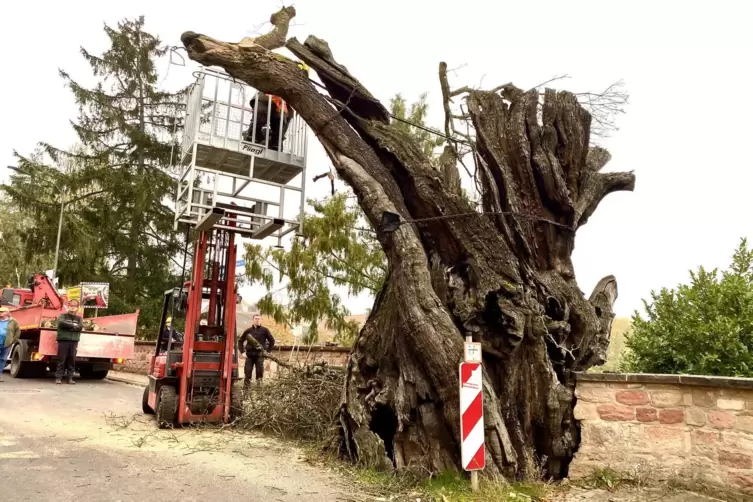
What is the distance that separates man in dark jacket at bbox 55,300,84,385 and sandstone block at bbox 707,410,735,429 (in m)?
→ 13.7

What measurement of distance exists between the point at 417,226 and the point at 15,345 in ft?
47.5

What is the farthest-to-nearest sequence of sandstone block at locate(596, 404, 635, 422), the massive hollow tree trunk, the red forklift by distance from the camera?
the red forklift, the massive hollow tree trunk, sandstone block at locate(596, 404, 635, 422)

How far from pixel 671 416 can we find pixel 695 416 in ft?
0.71

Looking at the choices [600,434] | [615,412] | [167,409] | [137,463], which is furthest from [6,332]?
[615,412]

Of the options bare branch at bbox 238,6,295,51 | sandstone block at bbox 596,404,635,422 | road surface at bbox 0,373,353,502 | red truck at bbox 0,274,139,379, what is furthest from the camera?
red truck at bbox 0,274,139,379

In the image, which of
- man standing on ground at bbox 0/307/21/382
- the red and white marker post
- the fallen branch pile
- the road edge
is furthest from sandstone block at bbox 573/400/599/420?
man standing on ground at bbox 0/307/21/382

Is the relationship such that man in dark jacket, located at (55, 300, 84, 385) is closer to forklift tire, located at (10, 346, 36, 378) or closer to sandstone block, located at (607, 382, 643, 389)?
forklift tire, located at (10, 346, 36, 378)

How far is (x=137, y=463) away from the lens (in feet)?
21.3

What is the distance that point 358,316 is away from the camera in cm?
1777

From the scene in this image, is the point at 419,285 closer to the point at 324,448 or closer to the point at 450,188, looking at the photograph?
the point at 450,188

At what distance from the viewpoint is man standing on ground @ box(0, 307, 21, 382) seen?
1447cm

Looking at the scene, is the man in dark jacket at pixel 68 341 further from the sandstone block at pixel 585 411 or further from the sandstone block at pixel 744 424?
the sandstone block at pixel 744 424

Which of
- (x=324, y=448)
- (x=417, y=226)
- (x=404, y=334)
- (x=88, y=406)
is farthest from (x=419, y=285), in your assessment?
(x=88, y=406)

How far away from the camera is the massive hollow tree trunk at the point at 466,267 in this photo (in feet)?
20.5
